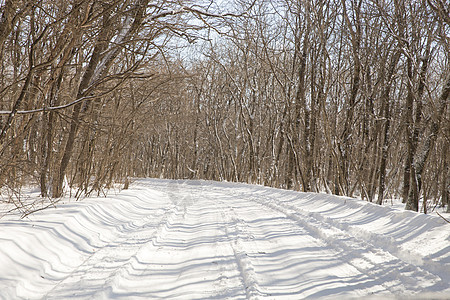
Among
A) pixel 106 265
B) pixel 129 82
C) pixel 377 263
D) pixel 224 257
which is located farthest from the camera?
pixel 129 82

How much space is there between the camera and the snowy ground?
3.57 m

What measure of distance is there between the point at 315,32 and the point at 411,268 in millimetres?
11877

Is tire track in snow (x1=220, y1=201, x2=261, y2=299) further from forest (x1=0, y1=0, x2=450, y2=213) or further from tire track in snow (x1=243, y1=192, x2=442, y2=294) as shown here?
forest (x1=0, y1=0, x2=450, y2=213)

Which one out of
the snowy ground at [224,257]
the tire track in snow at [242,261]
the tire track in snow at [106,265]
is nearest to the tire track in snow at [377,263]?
the snowy ground at [224,257]

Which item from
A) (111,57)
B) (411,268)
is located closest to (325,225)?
(411,268)

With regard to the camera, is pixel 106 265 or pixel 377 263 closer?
pixel 377 263

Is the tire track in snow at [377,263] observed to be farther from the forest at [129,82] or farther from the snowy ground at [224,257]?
the forest at [129,82]

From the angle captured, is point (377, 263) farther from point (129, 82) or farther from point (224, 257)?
point (129, 82)

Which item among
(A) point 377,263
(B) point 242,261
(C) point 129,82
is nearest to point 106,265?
(B) point 242,261

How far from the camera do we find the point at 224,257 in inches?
187

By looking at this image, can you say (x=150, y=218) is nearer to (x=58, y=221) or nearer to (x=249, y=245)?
(x=58, y=221)

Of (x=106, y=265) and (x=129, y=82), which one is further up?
(x=129, y=82)

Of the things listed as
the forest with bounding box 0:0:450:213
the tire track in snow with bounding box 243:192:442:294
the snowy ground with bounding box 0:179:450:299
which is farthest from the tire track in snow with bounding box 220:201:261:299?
the forest with bounding box 0:0:450:213

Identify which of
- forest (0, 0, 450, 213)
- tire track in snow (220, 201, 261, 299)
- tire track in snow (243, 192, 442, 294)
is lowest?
tire track in snow (220, 201, 261, 299)
